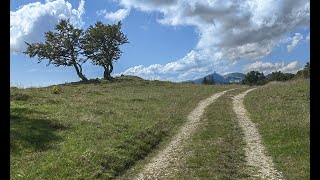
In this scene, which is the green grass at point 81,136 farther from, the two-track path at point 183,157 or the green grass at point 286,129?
the green grass at point 286,129

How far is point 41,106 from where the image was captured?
113ft

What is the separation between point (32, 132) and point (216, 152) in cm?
1144

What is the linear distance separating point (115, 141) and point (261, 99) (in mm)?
28070

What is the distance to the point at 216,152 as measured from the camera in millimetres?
19000

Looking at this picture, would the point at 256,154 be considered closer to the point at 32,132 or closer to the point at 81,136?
the point at 81,136

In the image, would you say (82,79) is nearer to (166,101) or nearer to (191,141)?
(166,101)

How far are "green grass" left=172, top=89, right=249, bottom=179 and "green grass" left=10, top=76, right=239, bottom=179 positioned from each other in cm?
253

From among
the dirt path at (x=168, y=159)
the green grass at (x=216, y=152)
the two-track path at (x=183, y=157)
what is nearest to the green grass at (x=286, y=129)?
the two-track path at (x=183, y=157)

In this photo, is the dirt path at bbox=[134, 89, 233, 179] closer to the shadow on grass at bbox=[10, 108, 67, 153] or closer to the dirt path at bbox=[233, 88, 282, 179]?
the dirt path at bbox=[233, 88, 282, 179]

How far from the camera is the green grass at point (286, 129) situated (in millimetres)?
16997

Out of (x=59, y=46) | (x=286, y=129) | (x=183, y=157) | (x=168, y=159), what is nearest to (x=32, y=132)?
(x=168, y=159)

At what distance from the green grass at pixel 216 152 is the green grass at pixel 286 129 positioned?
1.75m

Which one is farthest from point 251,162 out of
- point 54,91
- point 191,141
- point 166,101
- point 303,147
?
point 54,91
